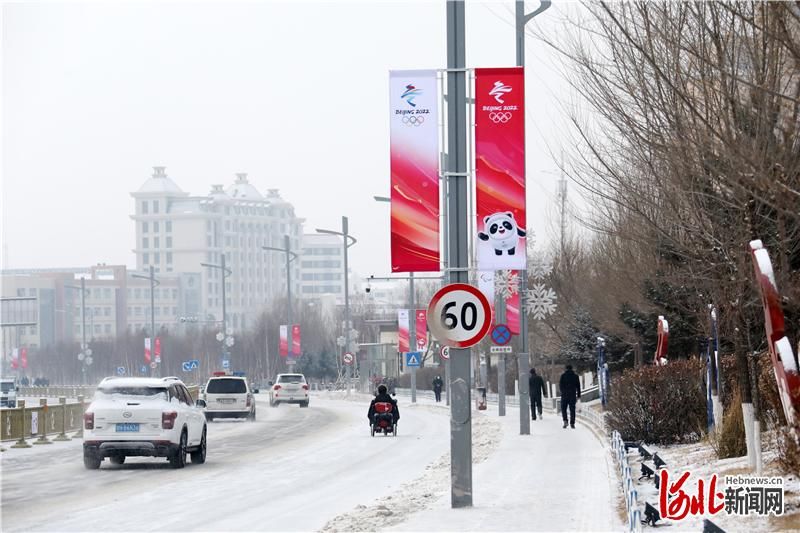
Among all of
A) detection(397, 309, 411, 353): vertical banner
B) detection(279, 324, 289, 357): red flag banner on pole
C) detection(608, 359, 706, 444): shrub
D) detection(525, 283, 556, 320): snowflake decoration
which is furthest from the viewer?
detection(279, 324, 289, 357): red flag banner on pole

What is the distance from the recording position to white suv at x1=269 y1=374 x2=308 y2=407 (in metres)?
69.7

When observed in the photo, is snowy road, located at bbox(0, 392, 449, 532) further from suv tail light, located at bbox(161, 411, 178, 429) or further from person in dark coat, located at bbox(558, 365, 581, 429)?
person in dark coat, located at bbox(558, 365, 581, 429)

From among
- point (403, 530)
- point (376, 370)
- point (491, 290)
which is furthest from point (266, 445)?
point (376, 370)

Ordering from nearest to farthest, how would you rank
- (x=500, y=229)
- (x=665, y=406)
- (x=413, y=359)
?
(x=500, y=229) < (x=665, y=406) < (x=413, y=359)

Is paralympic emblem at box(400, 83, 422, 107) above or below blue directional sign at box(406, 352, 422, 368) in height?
above

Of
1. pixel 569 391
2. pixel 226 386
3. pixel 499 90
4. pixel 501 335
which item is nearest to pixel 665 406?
pixel 499 90

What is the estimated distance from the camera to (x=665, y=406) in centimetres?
2519

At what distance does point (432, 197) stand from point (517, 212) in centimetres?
121

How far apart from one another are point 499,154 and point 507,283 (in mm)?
20960

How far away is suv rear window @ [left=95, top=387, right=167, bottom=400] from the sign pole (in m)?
11.0

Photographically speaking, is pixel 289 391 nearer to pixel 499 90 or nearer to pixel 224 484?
pixel 224 484

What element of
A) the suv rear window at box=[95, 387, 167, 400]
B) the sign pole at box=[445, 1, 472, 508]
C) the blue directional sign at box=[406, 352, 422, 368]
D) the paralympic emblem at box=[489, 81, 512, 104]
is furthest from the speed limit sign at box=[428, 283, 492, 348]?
the blue directional sign at box=[406, 352, 422, 368]

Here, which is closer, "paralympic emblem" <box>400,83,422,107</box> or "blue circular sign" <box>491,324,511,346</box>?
"paralympic emblem" <box>400,83,422,107</box>

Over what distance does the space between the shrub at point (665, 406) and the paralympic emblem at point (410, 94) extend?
Answer: 9.69m
